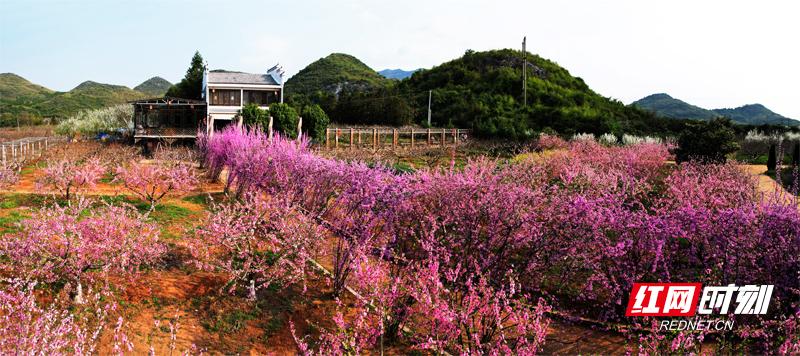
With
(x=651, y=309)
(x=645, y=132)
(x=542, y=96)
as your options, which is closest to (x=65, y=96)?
(x=542, y=96)

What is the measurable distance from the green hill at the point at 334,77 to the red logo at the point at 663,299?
74377mm

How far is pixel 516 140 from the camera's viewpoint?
134ft

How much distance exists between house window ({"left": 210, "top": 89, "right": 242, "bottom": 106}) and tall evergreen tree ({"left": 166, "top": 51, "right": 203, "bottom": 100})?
11.1 metres

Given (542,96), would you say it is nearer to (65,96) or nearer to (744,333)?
(744,333)

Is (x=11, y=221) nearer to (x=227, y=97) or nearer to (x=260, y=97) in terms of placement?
(x=227, y=97)

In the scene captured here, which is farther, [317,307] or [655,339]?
[317,307]

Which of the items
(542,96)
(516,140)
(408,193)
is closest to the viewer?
(408,193)

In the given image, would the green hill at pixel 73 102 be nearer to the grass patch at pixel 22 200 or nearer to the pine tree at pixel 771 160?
the grass patch at pixel 22 200

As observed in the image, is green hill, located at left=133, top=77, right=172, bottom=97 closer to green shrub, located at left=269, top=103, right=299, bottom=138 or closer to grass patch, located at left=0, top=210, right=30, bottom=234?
green shrub, located at left=269, top=103, right=299, bottom=138

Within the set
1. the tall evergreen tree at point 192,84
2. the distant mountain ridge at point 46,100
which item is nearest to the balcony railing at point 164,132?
the tall evergreen tree at point 192,84

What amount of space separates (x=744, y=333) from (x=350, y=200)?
7.15 meters

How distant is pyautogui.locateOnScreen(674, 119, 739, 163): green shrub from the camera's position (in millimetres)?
22250

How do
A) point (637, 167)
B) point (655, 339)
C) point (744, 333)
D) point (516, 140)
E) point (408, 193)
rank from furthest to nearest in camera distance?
point (516, 140) < point (637, 167) < point (408, 193) < point (744, 333) < point (655, 339)

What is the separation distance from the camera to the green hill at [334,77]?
88.4 m
